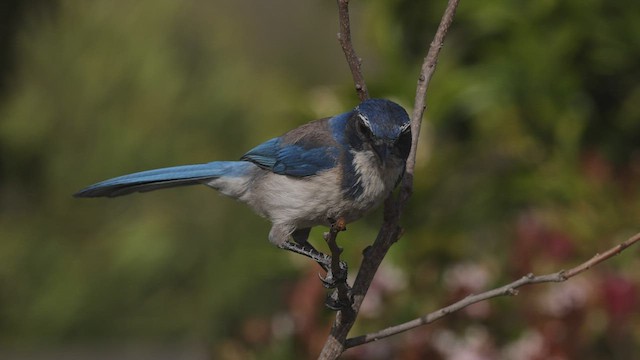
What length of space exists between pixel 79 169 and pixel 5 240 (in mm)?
659

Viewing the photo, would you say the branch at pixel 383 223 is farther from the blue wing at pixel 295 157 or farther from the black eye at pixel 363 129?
the blue wing at pixel 295 157

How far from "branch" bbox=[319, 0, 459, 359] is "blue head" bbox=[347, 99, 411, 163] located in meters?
0.05

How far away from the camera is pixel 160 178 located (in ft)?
11.1

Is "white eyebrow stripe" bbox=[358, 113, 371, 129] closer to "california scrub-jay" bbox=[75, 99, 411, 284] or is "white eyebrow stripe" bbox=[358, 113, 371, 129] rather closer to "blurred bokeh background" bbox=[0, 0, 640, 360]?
"california scrub-jay" bbox=[75, 99, 411, 284]

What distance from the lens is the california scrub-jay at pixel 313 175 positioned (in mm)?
2898

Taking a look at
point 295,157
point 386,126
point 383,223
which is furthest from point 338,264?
point 295,157

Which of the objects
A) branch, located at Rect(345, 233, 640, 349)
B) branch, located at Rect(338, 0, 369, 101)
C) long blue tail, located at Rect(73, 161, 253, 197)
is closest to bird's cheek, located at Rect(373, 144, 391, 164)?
branch, located at Rect(338, 0, 369, 101)

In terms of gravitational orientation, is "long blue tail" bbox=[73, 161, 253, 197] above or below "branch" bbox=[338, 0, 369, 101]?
below

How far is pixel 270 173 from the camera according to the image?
349 centimetres

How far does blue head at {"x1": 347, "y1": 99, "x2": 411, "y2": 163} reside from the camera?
2.81 m

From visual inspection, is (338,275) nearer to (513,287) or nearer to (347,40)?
(513,287)

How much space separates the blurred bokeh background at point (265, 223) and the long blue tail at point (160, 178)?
97 cm

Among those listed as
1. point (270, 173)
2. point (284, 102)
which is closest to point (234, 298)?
point (284, 102)

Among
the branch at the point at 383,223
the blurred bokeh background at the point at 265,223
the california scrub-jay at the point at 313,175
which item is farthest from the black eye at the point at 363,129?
the blurred bokeh background at the point at 265,223
